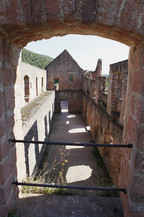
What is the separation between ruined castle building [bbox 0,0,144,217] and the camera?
124 cm

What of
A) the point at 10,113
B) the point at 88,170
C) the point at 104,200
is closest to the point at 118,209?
the point at 104,200

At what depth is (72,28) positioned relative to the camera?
1.55 m

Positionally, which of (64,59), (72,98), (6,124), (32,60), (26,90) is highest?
(32,60)

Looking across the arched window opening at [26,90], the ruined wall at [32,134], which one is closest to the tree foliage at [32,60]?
the arched window opening at [26,90]

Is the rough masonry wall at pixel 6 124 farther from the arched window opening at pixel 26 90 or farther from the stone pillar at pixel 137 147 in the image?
the arched window opening at pixel 26 90

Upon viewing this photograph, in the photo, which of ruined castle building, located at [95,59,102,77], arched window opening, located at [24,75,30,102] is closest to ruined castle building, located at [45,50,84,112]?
ruined castle building, located at [95,59,102,77]

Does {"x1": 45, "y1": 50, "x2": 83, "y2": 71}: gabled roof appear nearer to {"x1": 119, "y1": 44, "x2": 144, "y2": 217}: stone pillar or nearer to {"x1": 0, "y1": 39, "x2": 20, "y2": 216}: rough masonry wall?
{"x1": 0, "y1": 39, "x2": 20, "y2": 216}: rough masonry wall

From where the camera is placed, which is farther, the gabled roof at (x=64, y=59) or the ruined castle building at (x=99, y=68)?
the gabled roof at (x=64, y=59)

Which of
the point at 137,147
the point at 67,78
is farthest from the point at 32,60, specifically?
the point at 137,147

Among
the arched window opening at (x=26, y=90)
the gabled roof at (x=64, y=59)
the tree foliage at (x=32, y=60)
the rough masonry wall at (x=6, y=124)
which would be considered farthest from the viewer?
the tree foliage at (x=32, y=60)

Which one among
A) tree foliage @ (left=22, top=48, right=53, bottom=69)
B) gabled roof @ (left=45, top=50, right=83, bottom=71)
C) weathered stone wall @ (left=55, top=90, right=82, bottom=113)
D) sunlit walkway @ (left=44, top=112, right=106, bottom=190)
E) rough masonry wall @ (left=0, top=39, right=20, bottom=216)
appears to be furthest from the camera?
tree foliage @ (left=22, top=48, right=53, bottom=69)

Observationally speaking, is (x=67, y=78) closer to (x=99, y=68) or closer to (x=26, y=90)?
(x=99, y=68)

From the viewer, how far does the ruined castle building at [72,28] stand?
1244 mm

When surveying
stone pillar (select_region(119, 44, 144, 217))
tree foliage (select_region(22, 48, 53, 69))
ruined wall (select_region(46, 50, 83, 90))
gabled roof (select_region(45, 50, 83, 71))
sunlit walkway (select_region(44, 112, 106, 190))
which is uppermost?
tree foliage (select_region(22, 48, 53, 69))
